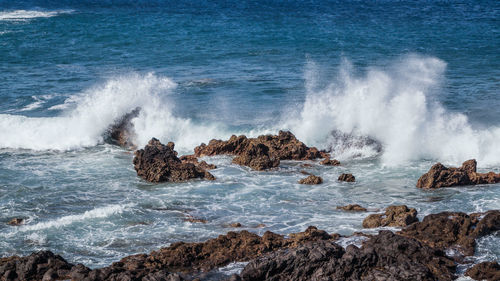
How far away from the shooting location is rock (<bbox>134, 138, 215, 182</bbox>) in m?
17.6

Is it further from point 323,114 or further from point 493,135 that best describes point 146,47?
point 493,135

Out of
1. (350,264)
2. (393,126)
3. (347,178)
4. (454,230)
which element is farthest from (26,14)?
(350,264)

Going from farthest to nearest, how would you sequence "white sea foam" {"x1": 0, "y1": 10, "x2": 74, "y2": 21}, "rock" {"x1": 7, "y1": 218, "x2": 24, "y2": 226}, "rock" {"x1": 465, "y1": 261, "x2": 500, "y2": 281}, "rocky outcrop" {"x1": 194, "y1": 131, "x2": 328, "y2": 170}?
"white sea foam" {"x1": 0, "y1": 10, "x2": 74, "y2": 21} < "rocky outcrop" {"x1": 194, "y1": 131, "x2": 328, "y2": 170} < "rock" {"x1": 7, "y1": 218, "x2": 24, "y2": 226} < "rock" {"x1": 465, "y1": 261, "x2": 500, "y2": 281}

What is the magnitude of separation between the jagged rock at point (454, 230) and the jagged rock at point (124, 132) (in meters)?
12.2

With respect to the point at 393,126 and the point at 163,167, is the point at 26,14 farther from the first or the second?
the point at 393,126

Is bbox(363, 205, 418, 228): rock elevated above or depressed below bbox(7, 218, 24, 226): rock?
above

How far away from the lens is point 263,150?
19.1 m

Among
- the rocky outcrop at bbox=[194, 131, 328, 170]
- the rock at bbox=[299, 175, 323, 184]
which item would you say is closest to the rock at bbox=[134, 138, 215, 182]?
the rocky outcrop at bbox=[194, 131, 328, 170]

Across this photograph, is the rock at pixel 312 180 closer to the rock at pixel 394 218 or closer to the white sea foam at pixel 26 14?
the rock at pixel 394 218

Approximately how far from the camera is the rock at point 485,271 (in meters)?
10.7

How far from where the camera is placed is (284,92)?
2781 cm

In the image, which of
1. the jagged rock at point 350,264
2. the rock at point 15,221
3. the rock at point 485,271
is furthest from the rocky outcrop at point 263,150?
the rock at point 485,271

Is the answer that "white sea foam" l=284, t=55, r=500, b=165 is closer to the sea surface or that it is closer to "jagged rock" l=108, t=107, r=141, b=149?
the sea surface

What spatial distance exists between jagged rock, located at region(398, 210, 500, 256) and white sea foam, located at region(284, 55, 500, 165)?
6.52 metres
